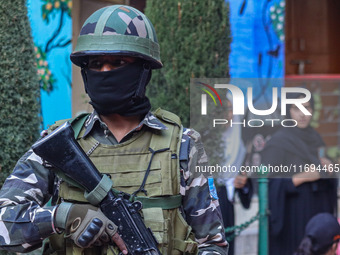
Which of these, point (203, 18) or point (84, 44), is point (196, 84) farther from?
point (84, 44)

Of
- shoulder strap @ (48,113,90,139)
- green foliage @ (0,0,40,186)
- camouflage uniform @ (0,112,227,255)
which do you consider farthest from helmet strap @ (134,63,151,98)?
green foliage @ (0,0,40,186)

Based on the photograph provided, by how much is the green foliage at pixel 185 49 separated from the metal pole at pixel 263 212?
739 millimetres

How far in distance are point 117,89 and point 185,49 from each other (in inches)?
95.4

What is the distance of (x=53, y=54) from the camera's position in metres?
5.04

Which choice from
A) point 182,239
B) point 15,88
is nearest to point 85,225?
point 182,239

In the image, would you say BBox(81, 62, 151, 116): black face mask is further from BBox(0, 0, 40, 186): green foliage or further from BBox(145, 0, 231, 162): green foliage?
BBox(145, 0, 231, 162): green foliage

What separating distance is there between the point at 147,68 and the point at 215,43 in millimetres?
2370

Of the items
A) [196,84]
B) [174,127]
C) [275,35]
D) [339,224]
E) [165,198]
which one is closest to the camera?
[165,198]

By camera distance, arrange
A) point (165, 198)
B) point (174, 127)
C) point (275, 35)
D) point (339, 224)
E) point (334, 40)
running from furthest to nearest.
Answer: point (334, 40) < point (275, 35) < point (339, 224) < point (174, 127) < point (165, 198)

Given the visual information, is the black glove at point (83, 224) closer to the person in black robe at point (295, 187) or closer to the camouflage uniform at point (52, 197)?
the camouflage uniform at point (52, 197)

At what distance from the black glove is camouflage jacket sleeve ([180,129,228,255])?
33 centimetres

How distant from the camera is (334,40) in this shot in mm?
7699

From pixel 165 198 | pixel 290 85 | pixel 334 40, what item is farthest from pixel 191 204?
pixel 334 40

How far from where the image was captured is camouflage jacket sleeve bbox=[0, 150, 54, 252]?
7.04 ft
